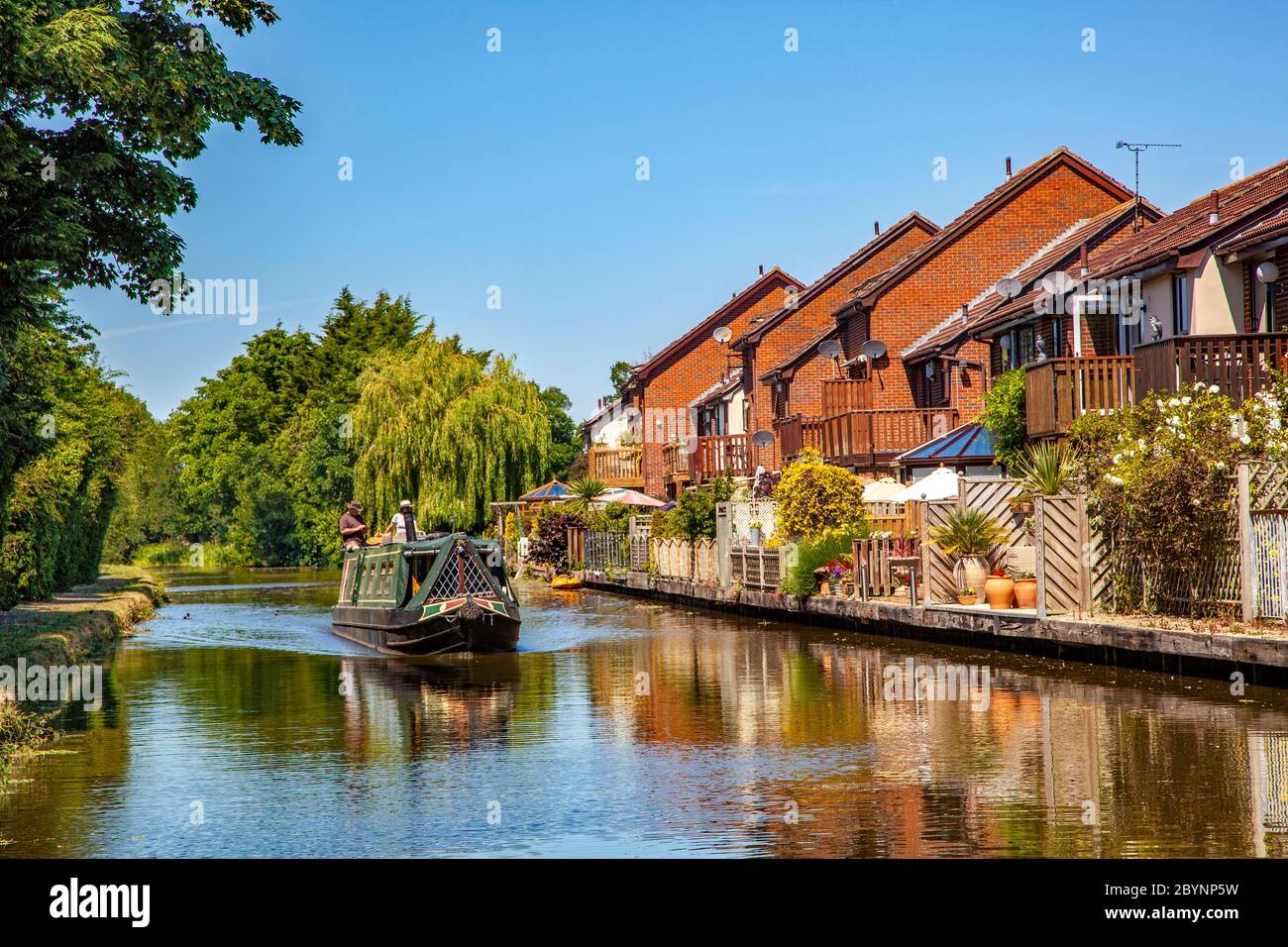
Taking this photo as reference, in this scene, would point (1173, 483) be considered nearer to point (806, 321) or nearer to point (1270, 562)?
point (1270, 562)

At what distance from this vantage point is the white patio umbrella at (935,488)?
34062 mm

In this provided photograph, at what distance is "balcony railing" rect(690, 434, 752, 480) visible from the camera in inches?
2317

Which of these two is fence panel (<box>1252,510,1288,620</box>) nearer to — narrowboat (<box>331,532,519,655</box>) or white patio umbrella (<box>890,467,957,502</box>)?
white patio umbrella (<box>890,467,957,502</box>)

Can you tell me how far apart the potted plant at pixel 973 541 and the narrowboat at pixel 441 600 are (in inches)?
313

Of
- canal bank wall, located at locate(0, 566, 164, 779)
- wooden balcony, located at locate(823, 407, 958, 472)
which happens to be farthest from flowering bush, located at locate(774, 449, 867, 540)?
canal bank wall, located at locate(0, 566, 164, 779)

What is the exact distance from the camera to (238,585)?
209ft

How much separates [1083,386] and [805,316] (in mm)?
30177

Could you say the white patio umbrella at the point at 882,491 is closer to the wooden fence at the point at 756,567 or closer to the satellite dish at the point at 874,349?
the wooden fence at the point at 756,567

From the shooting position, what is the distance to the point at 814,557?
112 ft

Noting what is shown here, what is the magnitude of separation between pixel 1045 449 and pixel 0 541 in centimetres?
1858

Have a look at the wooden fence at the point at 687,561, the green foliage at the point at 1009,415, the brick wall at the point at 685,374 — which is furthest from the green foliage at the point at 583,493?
the green foliage at the point at 1009,415

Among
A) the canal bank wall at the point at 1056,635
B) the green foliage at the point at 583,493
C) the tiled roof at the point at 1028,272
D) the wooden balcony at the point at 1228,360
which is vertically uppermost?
the tiled roof at the point at 1028,272
